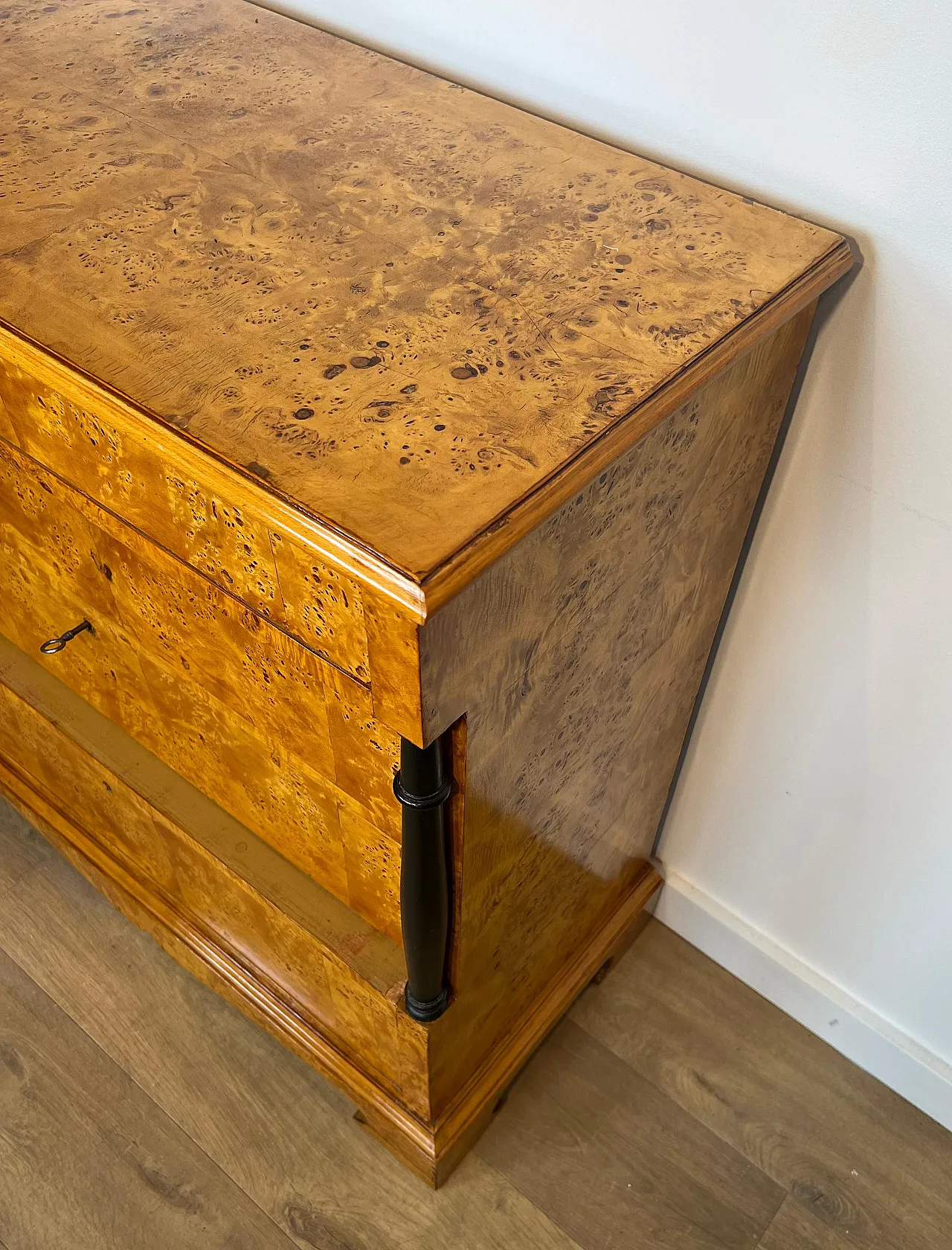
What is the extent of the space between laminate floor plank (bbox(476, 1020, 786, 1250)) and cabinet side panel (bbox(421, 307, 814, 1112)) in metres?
0.16

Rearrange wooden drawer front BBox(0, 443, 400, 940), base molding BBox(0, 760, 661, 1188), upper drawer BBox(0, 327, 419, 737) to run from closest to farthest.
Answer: upper drawer BBox(0, 327, 419, 737)
wooden drawer front BBox(0, 443, 400, 940)
base molding BBox(0, 760, 661, 1188)

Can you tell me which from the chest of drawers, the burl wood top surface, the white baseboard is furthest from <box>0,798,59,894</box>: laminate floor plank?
the burl wood top surface

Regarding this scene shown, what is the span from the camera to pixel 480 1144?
3.92 ft

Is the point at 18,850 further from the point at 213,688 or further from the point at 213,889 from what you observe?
the point at 213,688

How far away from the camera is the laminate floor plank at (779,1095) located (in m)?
1.16

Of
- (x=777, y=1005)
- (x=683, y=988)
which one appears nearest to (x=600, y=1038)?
(x=683, y=988)

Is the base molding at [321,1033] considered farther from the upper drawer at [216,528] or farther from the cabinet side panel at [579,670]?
the upper drawer at [216,528]

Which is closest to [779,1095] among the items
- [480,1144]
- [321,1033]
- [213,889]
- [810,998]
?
[810,998]

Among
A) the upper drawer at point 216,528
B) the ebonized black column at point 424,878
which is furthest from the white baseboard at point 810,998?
the upper drawer at point 216,528

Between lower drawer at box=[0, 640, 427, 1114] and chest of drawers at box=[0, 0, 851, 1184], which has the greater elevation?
chest of drawers at box=[0, 0, 851, 1184]

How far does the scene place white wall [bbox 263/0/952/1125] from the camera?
0.72 metres

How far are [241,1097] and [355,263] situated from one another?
0.96m

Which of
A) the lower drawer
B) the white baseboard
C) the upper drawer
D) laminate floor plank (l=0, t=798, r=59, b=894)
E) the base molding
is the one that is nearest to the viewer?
the upper drawer

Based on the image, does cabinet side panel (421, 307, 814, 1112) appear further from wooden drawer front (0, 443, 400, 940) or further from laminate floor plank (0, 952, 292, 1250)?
laminate floor plank (0, 952, 292, 1250)
